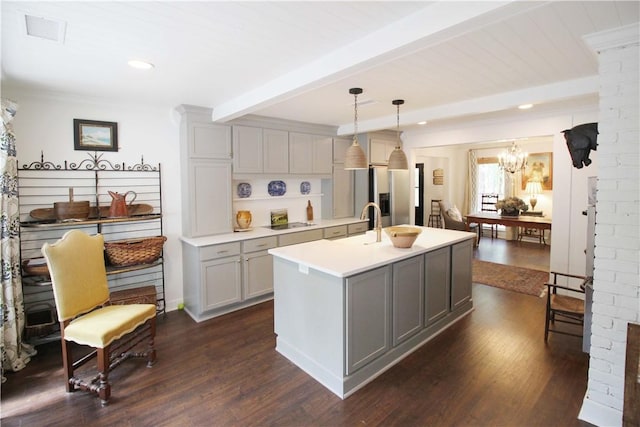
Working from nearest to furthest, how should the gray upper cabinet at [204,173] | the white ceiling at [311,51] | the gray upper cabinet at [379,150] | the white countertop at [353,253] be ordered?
the white ceiling at [311,51] < the white countertop at [353,253] < the gray upper cabinet at [204,173] < the gray upper cabinet at [379,150]

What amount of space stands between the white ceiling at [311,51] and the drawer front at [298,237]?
5.24ft

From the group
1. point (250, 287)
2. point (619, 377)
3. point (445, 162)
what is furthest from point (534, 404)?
point (445, 162)

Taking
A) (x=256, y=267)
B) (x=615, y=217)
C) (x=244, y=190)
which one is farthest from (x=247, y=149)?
→ (x=615, y=217)

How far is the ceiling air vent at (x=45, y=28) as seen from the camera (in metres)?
1.79

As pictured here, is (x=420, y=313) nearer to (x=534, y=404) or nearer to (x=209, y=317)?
(x=534, y=404)

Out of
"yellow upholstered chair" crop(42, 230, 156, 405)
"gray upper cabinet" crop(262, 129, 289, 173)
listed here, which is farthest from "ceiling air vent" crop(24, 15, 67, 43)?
"gray upper cabinet" crop(262, 129, 289, 173)

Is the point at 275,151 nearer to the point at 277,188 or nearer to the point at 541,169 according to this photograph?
the point at 277,188

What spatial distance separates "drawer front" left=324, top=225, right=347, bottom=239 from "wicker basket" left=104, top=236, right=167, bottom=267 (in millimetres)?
2135

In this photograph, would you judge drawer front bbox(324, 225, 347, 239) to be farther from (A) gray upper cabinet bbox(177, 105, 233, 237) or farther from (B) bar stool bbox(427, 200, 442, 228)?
(B) bar stool bbox(427, 200, 442, 228)

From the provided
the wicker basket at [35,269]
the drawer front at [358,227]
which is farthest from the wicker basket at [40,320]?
the drawer front at [358,227]

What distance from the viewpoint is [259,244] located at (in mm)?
4004

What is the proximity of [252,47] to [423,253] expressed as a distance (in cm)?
211

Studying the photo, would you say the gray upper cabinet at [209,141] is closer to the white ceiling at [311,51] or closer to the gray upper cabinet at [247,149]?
the gray upper cabinet at [247,149]

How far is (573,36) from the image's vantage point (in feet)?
6.83
